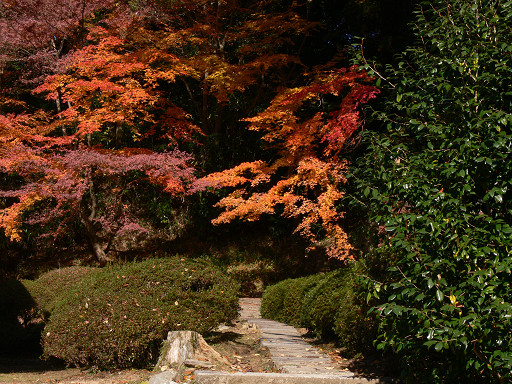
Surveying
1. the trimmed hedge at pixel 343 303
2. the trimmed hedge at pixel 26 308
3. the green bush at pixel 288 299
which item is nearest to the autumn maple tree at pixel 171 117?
the green bush at pixel 288 299

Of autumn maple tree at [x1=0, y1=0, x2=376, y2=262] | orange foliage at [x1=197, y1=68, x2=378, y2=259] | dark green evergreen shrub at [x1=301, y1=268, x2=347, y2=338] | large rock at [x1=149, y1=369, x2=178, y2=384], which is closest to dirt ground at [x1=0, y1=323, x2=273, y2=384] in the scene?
large rock at [x1=149, y1=369, x2=178, y2=384]

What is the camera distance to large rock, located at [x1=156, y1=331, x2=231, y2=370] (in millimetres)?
5203

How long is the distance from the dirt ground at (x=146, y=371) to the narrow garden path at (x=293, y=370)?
20 cm

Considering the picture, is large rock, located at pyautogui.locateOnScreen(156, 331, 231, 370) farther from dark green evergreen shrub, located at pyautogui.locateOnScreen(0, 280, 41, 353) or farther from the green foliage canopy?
dark green evergreen shrub, located at pyautogui.locateOnScreen(0, 280, 41, 353)

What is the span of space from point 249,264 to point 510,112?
504 inches

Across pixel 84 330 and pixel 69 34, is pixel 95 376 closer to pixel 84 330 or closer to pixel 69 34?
pixel 84 330

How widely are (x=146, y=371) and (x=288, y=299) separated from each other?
4104 mm

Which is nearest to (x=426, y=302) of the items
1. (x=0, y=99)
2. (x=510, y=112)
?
(x=510, y=112)

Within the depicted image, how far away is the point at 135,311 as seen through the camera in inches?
219

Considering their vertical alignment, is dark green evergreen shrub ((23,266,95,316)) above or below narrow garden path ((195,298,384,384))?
below

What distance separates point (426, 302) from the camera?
10.0ft

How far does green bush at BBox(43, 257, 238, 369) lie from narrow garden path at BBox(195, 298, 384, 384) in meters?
0.91

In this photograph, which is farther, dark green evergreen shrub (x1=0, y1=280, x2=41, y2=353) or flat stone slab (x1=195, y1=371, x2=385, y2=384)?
dark green evergreen shrub (x1=0, y1=280, x2=41, y2=353)

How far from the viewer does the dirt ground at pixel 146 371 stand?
5.26 meters
